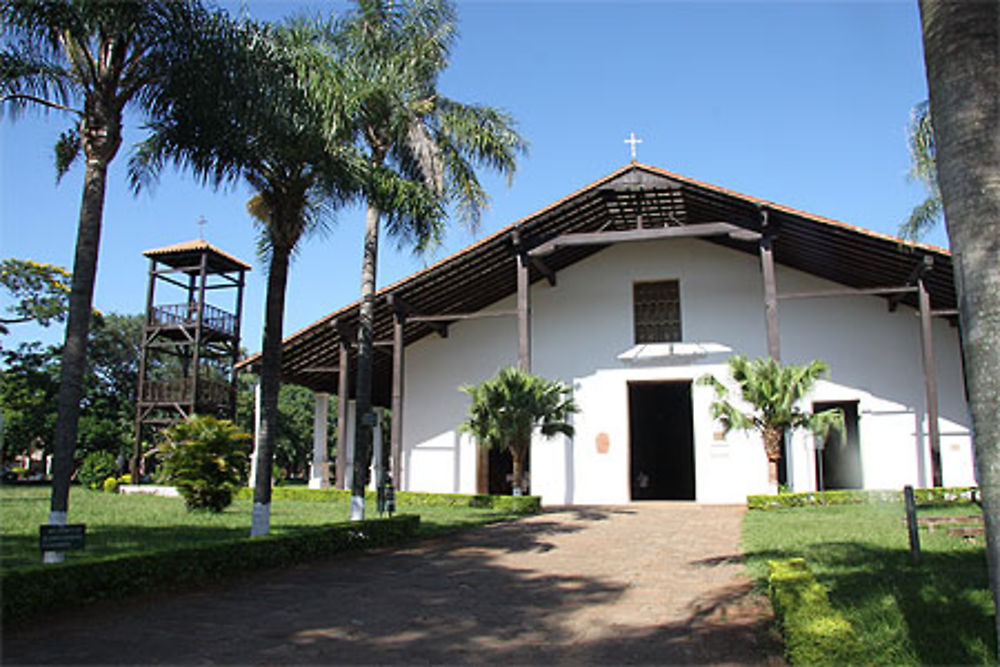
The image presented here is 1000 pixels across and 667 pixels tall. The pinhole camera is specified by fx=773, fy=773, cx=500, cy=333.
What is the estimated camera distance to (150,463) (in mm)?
39125

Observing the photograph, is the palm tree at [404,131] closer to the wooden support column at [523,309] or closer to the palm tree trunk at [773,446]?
the wooden support column at [523,309]

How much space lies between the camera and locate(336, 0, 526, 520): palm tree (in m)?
12.4

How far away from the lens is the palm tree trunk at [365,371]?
12.3 m

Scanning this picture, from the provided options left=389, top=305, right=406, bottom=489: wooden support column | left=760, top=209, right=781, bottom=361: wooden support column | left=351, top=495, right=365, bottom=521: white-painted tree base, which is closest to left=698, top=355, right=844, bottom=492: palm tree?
left=760, top=209, right=781, bottom=361: wooden support column

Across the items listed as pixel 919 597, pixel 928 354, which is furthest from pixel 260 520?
pixel 928 354

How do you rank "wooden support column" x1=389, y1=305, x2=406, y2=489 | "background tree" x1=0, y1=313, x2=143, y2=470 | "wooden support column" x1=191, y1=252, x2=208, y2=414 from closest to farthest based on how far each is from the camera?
"wooden support column" x1=389, y1=305, x2=406, y2=489 → "wooden support column" x1=191, y1=252, x2=208, y2=414 → "background tree" x1=0, y1=313, x2=143, y2=470

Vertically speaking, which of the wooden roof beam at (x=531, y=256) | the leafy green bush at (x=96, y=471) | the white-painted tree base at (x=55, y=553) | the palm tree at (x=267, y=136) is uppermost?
the wooden roof beam at (x=531, y=256)

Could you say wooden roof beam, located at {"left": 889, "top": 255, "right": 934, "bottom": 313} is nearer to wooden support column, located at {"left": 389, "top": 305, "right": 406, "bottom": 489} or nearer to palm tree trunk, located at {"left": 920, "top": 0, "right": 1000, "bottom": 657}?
wooden support column, located at {"left": 389, "top": 305, "right": 406, "bottom": 489}

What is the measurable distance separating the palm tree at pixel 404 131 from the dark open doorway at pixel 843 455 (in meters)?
12.1

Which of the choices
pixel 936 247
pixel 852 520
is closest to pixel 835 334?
pixel 936 247

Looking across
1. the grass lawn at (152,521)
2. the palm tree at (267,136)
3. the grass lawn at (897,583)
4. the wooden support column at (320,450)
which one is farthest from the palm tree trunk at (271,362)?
the wooden support column at (320,450)

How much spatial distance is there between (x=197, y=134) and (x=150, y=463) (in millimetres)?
34148

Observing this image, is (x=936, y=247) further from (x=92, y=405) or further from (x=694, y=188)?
(x=92, y=405)

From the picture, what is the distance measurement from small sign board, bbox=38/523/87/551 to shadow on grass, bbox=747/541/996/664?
20.9 ft
